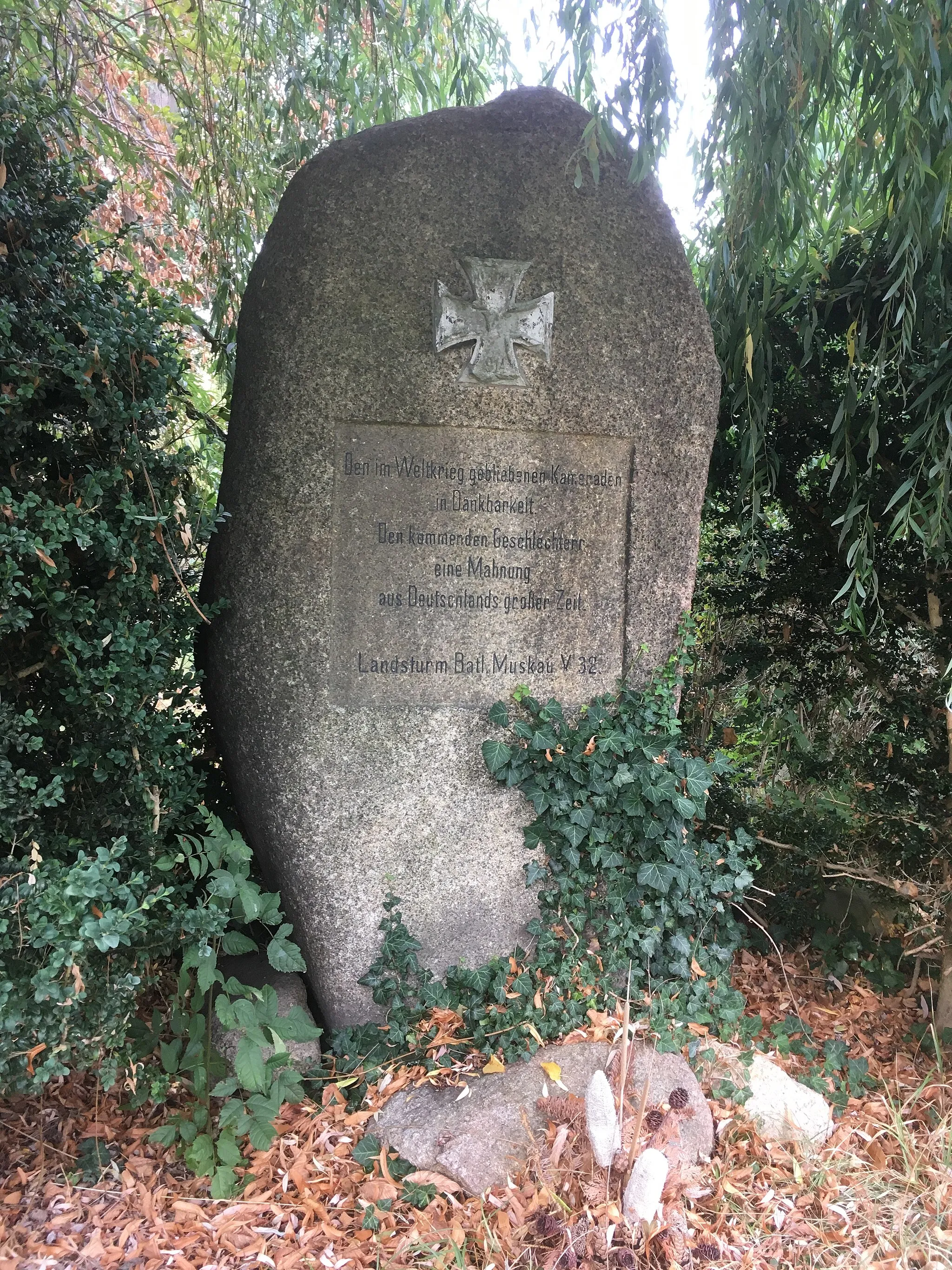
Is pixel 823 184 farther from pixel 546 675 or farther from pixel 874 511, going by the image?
pixel 546 675

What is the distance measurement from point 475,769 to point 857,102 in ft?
10.2

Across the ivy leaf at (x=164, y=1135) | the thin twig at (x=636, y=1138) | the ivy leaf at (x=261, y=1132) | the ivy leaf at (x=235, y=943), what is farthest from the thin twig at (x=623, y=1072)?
the ivy leaf at (x=164, y=1135)

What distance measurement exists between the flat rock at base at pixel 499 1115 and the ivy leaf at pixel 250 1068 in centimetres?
41

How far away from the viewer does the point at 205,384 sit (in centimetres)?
728

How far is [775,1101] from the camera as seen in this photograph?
266 centimetres

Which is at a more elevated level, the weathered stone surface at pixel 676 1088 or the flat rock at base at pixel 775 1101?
the weathered stone surface at pixel 676 1088

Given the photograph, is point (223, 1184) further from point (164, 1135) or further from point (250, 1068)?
point (250, 1068)

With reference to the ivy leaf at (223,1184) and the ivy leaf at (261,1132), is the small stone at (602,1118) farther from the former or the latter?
the ivy leaf at (223,1184)

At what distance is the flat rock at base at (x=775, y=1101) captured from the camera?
2.61 meters

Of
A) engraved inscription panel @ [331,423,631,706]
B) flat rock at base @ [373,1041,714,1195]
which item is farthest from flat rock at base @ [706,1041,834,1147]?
engraved inscription panel @ [331,423,631,706]

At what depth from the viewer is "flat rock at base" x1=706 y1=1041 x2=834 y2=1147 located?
2.61m

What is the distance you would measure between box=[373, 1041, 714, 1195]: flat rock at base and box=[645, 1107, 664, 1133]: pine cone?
14 centimetres

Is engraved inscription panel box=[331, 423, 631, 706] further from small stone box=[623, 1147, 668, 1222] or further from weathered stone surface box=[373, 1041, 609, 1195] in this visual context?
small stone box=[623, 1147, 668, 1222]

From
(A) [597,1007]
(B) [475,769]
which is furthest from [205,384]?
(A) [597,1007]
